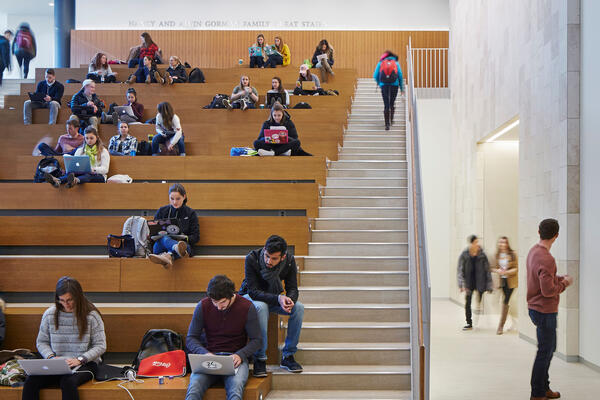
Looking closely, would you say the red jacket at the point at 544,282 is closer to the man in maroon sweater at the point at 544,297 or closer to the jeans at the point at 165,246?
the man in maroon sweater at the point at 544,297

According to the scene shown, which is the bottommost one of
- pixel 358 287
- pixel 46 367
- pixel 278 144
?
pixel 46 367

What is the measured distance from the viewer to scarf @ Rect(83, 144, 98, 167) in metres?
7.57

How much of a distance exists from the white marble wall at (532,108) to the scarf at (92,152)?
4913 mm

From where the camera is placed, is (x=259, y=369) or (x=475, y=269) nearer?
(x=259, y=369)

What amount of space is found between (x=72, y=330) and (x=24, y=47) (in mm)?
10220

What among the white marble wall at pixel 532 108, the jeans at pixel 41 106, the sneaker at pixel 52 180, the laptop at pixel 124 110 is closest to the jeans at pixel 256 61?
the white marble wall at pixel 532 108

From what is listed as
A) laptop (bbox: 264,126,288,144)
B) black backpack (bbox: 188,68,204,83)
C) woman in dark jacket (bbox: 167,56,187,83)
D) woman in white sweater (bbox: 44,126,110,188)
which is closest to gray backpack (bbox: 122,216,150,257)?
woman in white sweater (bbox: 44,126,110,188)

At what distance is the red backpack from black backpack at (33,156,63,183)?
4.84 meters

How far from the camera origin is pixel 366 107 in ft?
38.2

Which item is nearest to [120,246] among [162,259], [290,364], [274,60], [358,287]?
[162,259]

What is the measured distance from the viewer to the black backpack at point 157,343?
4.96 m

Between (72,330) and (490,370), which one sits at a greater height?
(72,330)

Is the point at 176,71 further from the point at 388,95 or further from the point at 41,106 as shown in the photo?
the point at 388,95

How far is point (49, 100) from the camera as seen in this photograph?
10211 millimetres
